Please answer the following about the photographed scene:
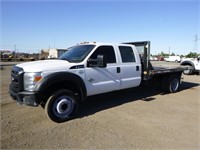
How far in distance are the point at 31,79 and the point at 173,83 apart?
625 centimetres

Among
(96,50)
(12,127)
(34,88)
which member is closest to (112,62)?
(96,50)

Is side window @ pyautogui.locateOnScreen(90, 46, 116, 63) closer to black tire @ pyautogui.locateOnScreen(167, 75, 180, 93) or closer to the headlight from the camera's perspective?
the headlight

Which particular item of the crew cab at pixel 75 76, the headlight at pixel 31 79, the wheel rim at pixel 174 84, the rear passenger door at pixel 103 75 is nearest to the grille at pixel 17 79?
the crew cab at pixel 75 76

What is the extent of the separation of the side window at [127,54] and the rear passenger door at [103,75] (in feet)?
1.27

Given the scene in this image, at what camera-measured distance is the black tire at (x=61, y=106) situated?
449 centimetres

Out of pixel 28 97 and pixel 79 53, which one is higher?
pixel 79 53

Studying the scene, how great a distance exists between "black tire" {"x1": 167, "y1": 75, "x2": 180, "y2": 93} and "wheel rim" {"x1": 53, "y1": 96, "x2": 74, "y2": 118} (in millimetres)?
4812

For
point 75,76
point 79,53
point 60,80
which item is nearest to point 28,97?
point 60,80

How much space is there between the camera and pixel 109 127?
4.42 metres

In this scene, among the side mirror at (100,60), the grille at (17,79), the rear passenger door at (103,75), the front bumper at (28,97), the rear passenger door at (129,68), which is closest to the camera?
the front bumper at (28,97)

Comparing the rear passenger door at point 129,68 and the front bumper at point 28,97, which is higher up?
the rear passenger door at point 129,68

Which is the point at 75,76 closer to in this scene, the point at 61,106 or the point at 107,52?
the point at 61,106

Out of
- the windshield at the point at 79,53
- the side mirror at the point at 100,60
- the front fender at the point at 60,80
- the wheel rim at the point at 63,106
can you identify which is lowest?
the wheel rim at the point at 63,106

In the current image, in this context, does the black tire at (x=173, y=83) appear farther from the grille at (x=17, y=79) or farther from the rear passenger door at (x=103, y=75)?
the grille at (x=17, y=79)
